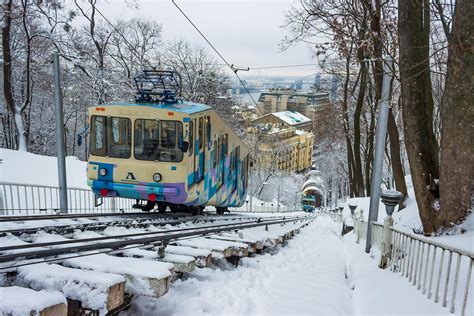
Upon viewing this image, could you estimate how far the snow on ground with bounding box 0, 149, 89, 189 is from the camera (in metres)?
15.6

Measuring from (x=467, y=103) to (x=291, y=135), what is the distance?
76466 millimetres

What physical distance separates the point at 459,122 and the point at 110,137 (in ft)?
24.5

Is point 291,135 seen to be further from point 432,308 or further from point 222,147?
point 432,308

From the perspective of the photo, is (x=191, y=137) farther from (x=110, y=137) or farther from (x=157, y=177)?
(x=110, y=137)

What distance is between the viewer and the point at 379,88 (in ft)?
38.9

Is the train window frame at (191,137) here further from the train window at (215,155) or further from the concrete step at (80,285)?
the concrete step at (80,285)

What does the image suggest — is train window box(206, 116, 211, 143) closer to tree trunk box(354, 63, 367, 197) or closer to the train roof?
the train roof

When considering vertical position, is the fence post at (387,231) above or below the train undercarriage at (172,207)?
above

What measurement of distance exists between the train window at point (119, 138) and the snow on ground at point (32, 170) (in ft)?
27.3

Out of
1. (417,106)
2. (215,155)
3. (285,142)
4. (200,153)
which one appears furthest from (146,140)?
(285,142)

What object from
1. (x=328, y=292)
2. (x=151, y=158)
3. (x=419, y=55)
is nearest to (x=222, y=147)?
(x=151, y=158)

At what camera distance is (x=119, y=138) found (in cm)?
904

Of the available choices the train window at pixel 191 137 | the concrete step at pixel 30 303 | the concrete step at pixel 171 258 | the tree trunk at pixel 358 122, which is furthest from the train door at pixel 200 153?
the tree trunk at pixel 358 122

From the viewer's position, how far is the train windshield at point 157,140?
876 cm
